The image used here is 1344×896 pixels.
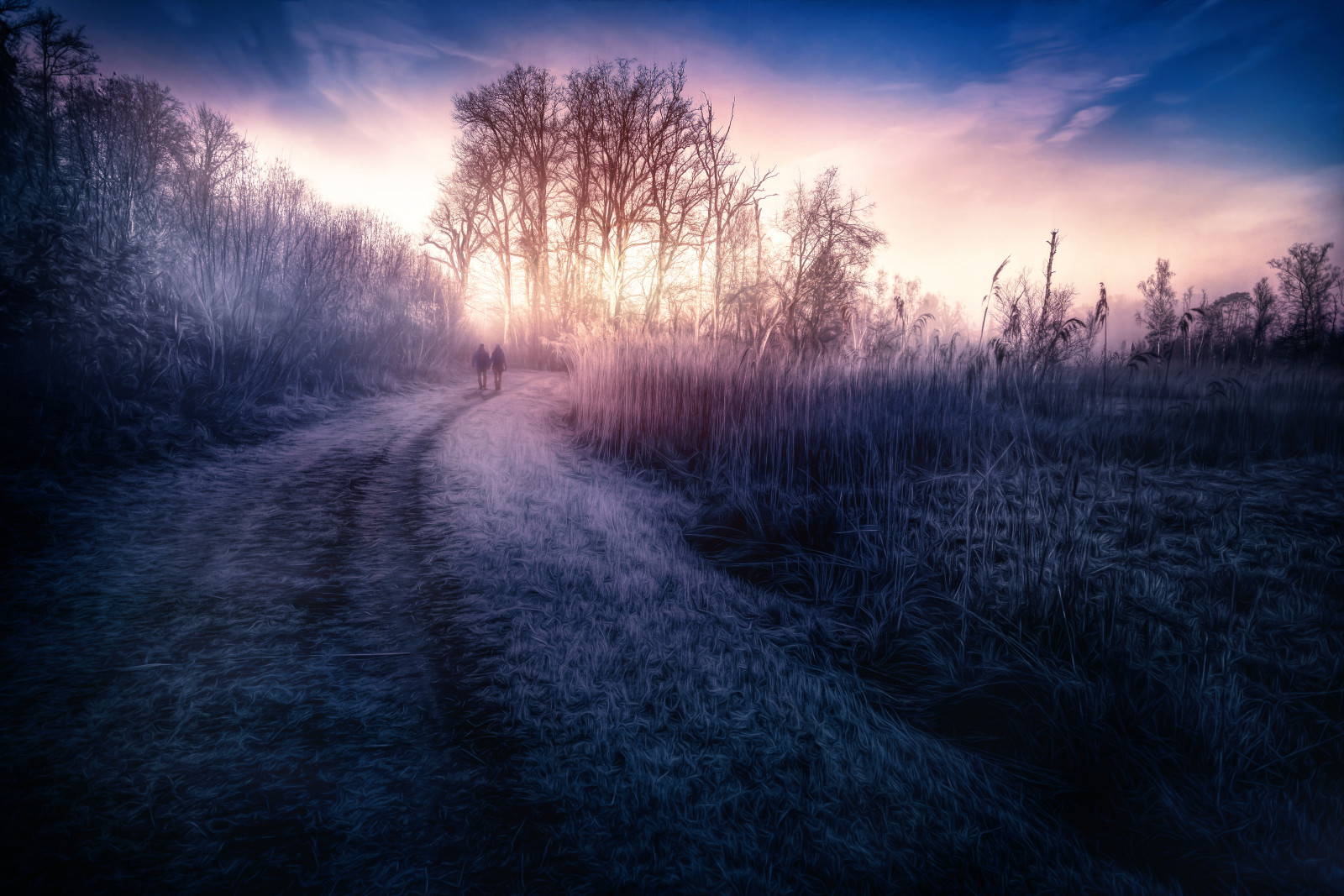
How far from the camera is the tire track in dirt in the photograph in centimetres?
113

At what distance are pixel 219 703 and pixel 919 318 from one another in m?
5.43

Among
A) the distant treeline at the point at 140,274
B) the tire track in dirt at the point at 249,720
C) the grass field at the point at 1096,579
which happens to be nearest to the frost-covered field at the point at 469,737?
the tire track in dirt at the point at 249,720

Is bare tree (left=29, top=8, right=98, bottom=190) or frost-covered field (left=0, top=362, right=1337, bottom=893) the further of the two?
bare tree (left=29, top=8, right=98, bottom=190)

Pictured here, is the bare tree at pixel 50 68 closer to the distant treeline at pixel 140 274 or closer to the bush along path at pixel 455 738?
the distant treeline at pixel 140 274

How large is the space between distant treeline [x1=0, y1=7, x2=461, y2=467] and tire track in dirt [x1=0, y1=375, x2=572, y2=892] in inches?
99.6

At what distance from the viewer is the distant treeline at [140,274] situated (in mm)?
4223

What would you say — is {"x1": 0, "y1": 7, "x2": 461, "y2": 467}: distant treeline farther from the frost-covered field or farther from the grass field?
the grass field

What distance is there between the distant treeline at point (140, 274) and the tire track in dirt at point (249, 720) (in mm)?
2530

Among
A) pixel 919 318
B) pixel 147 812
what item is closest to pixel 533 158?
pixel 919 318

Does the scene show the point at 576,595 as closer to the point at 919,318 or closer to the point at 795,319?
the point at 919,318

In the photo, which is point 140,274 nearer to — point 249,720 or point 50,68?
point 50,68

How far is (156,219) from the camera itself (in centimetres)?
665

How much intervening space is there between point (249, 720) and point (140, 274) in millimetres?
6859

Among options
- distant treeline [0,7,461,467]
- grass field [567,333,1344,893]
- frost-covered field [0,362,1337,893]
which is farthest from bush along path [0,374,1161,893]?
distant treeline [0,7,461,467]
